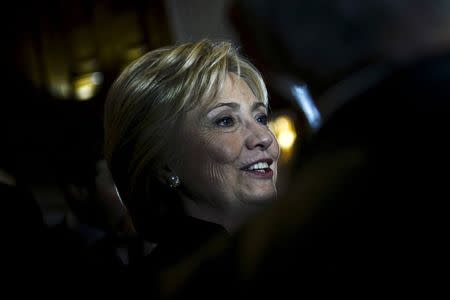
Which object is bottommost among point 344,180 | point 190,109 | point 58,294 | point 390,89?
point 58,294

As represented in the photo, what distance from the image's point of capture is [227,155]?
2.17 m

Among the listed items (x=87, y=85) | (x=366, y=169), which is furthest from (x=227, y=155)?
(x=87, y=85)

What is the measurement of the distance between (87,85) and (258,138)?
8.95 meters

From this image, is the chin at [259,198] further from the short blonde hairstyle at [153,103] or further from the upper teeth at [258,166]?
the short blonde hairstyle at [153,103]

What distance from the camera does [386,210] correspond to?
3.18ft

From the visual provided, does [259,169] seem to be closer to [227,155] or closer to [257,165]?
[257,165]

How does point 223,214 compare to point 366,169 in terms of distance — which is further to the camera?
point 223,214

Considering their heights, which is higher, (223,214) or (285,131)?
(223,214)

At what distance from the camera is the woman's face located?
7.01 ft

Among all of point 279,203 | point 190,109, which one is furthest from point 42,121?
point 279,203

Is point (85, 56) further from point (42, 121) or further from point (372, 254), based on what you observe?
point (372, 254)

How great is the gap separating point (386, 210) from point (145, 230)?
132 centimetres

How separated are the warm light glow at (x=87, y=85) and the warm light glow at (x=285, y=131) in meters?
4.56

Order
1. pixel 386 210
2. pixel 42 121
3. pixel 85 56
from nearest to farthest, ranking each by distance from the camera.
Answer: pixel 386 210 → pixel 42 121 → pixel 85 56
